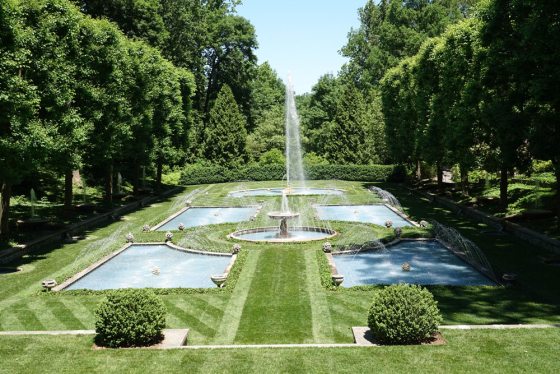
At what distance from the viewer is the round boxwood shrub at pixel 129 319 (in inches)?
→ 506

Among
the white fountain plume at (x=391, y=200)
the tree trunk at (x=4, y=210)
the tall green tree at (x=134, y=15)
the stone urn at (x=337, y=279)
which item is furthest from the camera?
the tall green tree at (x=134, y=15)

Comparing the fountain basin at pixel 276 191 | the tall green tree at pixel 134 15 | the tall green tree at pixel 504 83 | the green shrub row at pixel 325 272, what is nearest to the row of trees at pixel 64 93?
the tall green tree at pixel 134 15

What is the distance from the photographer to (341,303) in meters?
17.2

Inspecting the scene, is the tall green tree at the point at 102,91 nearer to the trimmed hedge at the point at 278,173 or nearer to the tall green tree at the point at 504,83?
the tall green tree at the point at 504,83

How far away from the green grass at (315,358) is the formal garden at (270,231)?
6cm

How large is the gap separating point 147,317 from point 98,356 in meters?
1.34

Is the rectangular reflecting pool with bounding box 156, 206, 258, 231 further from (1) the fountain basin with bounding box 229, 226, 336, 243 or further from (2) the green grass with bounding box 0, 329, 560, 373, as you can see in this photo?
(2) the green grass with bounding box 0, 329, 560, 373

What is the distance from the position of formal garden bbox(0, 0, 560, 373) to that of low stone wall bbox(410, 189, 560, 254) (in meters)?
0.15

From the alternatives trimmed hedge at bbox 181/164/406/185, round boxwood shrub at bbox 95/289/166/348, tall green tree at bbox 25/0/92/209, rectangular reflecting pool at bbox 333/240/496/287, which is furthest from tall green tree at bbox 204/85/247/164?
round boxwood shrub at bbox 95/289/166/348

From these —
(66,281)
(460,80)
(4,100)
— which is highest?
(460,80)

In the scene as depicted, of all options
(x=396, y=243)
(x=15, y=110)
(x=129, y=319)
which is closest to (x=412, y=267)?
(x=396, y=243)

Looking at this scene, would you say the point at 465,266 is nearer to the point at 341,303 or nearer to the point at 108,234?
the point at 341,303

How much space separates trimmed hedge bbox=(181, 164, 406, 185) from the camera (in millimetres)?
67062

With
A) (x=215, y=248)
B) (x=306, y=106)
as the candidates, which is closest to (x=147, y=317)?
(x=215, y=248)
